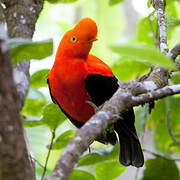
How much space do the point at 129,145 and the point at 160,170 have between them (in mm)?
306

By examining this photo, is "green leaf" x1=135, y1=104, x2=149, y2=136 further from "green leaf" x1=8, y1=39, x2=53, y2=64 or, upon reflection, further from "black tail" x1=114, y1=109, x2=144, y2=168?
"green leaf" x1=8, y1=39, x2=53, y2=64

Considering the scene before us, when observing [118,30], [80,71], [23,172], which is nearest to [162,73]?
[80,71]

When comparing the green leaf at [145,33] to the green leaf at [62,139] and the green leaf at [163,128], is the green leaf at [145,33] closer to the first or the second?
the green leaf at [163,128]

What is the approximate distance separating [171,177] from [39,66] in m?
2.49

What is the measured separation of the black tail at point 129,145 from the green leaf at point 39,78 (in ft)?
2.24

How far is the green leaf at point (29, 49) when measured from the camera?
4.33 feet

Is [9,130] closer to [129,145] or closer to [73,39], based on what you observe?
[73,39]

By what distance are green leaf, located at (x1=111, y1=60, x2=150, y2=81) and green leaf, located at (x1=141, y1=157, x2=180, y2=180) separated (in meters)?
0.80

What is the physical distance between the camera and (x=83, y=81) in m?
2.53

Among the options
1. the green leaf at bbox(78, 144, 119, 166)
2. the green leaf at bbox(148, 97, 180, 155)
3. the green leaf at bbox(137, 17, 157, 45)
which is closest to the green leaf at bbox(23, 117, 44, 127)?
the green leaf at bbox(78, 144, 119, 166)

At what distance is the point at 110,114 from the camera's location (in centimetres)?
146

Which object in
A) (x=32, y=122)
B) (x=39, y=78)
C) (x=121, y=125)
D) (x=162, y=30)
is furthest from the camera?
(x=39, y=78)

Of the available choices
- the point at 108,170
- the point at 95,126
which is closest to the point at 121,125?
the point at 108,170

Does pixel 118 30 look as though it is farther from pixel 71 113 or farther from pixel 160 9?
pixel 160 9
